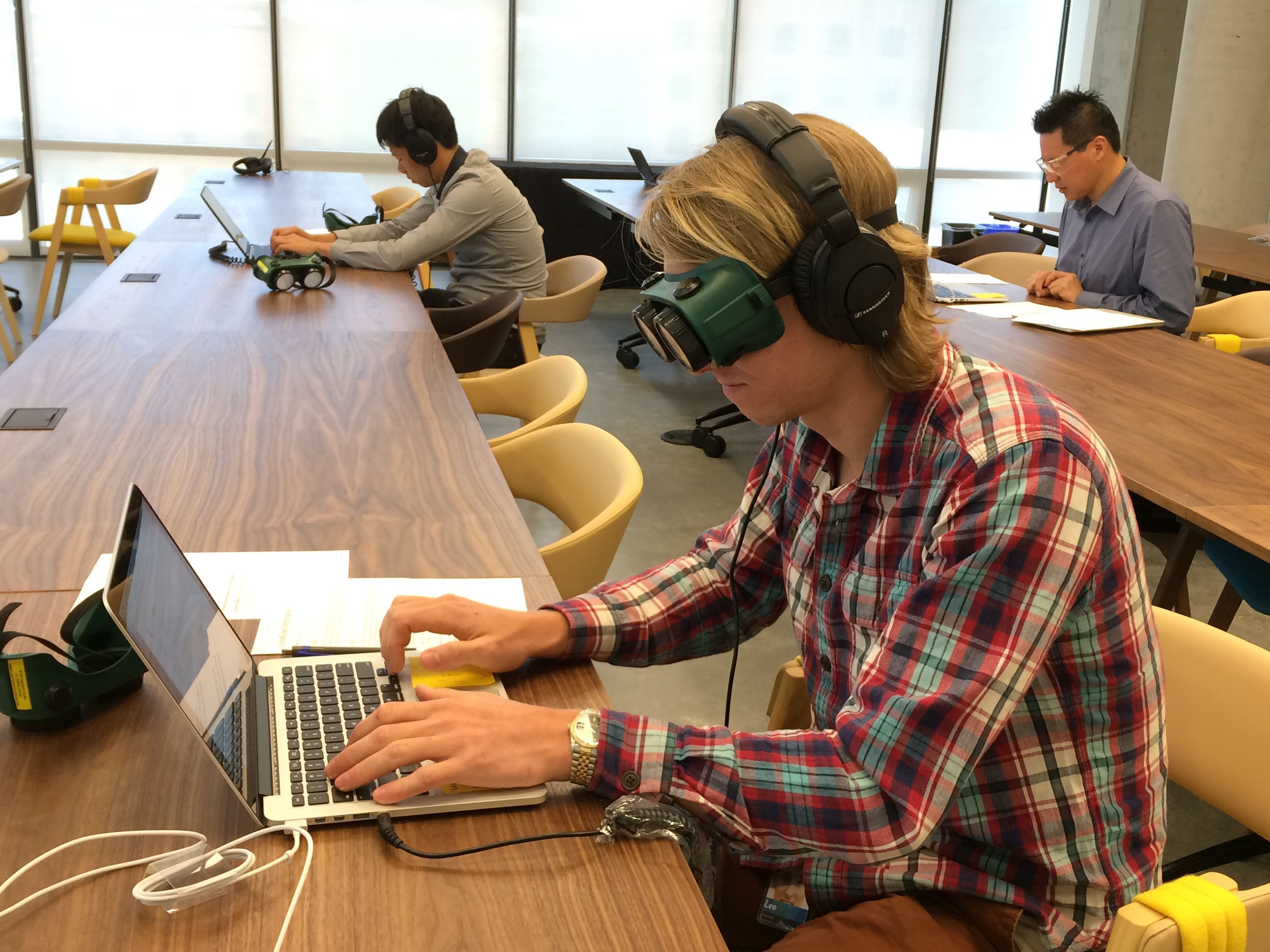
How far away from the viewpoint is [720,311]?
971mm

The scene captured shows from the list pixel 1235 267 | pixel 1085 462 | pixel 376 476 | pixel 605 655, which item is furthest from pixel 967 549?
pixel 1235 267

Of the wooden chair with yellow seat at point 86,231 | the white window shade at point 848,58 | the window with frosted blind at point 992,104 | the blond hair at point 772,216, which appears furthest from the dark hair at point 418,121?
the window with frosted blind at point 992,104

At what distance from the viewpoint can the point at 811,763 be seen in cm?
95

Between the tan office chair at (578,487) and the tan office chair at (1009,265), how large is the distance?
285cm

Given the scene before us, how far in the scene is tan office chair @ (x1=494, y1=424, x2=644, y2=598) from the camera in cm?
173

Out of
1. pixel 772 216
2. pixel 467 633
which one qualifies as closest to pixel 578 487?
pixel 467 633

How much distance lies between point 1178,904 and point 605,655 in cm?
66

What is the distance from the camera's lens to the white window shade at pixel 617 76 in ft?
25.5

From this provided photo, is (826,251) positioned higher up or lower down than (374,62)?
lower down

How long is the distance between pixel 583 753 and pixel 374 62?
7498mm

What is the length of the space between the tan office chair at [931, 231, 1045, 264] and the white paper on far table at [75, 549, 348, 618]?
4.33 meters

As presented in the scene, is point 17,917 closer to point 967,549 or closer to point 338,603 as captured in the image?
point 338,603

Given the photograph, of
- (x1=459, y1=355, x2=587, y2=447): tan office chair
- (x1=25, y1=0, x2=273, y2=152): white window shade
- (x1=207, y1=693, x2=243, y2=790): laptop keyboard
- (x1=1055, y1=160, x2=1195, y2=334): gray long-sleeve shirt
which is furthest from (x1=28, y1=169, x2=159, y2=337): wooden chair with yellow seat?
(x1=207, y1=693, x2=243, y2=790): laptop keyboard

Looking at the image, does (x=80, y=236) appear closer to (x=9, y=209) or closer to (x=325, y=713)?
(x=9, y=209)
